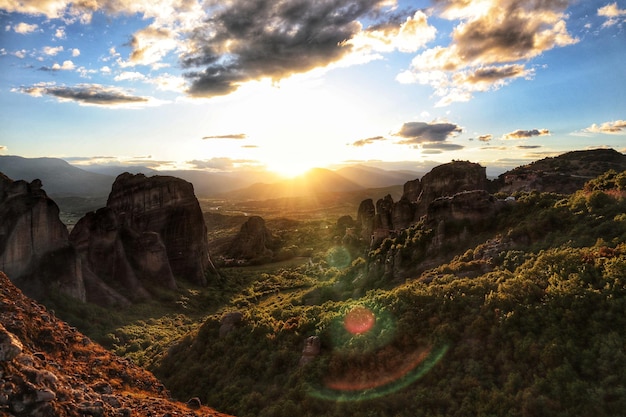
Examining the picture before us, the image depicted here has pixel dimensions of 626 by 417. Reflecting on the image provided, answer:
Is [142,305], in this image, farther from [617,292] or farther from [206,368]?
[617,292]

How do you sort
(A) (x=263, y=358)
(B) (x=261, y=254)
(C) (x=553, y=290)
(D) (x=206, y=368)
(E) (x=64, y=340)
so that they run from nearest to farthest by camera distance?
(C) (x=553, y=290), (E) (x=64, y=340), (A) (x=263, y=358), (D) (x=206, y=368), (B) (x=261, y=254)

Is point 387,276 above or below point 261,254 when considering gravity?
Answer: above

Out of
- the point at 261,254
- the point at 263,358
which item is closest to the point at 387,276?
the point at 263,358

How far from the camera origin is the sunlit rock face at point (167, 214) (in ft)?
176

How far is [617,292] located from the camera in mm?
13820

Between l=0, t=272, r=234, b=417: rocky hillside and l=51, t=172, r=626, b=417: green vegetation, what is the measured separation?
343 centimetres

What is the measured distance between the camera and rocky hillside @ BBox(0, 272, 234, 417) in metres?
9.24

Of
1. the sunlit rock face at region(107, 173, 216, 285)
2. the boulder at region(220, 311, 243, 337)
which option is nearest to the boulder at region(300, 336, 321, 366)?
the boulder at region(220, 311, 243, 337)

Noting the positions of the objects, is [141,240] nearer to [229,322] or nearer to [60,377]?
[229,322]

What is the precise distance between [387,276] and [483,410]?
64.4ft

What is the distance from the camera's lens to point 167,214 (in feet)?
183

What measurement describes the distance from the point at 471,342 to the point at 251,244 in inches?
2845

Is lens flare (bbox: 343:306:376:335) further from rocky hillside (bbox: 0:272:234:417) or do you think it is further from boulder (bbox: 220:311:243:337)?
boulder (bbox: 220:311:243:337)

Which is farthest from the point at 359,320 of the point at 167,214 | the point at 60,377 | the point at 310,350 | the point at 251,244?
the point at 251,244
